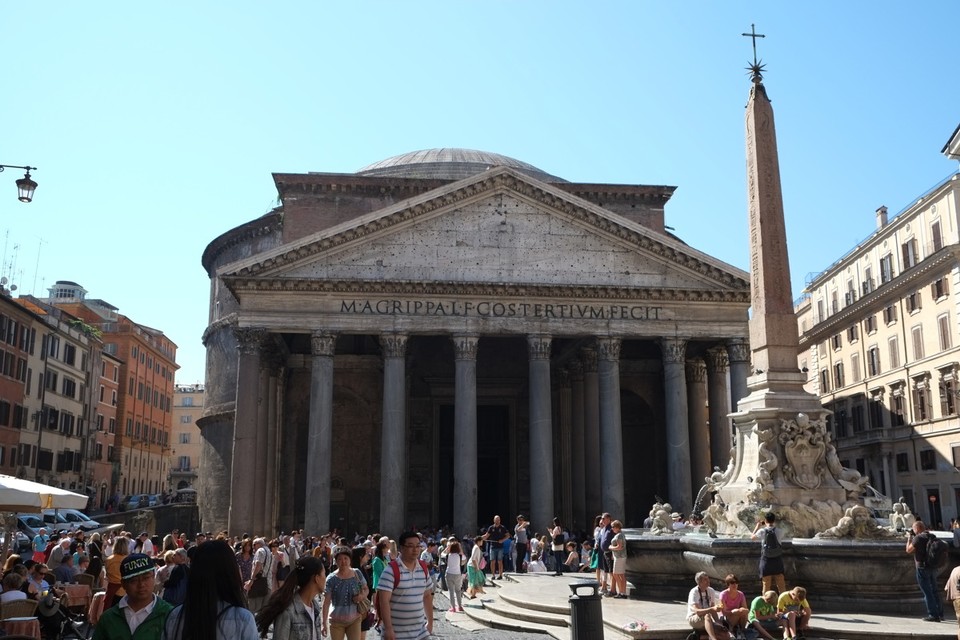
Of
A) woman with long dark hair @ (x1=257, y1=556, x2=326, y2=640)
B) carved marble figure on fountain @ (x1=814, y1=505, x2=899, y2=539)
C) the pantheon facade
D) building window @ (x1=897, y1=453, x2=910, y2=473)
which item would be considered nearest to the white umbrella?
woman with long dark hair @ (x1=257, y1=556, x2=326, y2=640)

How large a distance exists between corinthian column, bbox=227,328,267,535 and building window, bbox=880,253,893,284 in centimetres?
2354

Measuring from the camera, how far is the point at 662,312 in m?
26.9

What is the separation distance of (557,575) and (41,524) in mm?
18242

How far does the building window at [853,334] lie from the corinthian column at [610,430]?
15.8 meters

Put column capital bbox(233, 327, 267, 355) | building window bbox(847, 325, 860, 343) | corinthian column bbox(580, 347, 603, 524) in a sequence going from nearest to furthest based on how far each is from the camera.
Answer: column capital bbox(233, 327, 267, 355) < corinthian column bbox(580, 347, 603, 524) < building window bbox(847, 325, 860, 343)

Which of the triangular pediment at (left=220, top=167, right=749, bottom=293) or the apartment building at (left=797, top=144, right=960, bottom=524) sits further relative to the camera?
the apartment building at (left=797, top=144, right=960, bottom=524)

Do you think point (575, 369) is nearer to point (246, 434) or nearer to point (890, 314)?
point (246, 434)

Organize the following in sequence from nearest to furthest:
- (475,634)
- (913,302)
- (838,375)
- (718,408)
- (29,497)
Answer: (29,497) → (475,634) → (718,408) → (913,302) → (838,375)

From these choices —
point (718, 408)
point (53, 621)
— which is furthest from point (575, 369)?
point (53, 621)

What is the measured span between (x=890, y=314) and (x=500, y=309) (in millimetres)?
16920

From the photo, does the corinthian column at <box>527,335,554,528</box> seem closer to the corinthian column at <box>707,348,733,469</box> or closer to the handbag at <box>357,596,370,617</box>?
the corinthian column at <box>707,348,733,469</box>

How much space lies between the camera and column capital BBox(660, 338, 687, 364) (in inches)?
1049

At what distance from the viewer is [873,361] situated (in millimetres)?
35719

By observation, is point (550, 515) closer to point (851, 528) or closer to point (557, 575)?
point (557, 575)
